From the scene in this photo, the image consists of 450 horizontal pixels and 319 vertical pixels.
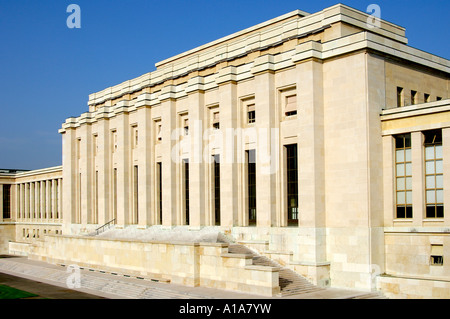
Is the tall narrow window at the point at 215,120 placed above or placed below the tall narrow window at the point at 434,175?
above

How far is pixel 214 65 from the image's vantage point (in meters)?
44.1

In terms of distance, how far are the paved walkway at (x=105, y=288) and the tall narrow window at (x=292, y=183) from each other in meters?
6.09

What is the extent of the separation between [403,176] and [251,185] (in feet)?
37.6

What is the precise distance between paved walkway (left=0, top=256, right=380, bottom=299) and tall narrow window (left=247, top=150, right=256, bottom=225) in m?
7.78

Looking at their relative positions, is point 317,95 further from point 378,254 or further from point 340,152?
point 378,254

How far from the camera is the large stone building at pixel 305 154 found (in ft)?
99.3

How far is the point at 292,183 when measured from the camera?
118ft

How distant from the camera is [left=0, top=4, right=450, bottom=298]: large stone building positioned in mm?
30281

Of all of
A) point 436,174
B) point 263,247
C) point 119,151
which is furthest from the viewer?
point 119,151

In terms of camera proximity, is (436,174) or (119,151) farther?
(119,151)

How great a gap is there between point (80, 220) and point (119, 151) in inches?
508

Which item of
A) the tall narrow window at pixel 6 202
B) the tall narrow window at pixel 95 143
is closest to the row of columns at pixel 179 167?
the tall narrow window at pixel 95 143

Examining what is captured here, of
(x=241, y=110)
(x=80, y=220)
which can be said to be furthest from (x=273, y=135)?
(x=80, y=220)

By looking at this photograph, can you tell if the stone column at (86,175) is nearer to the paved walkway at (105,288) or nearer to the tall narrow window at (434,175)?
the paved walkway at (105,288)
